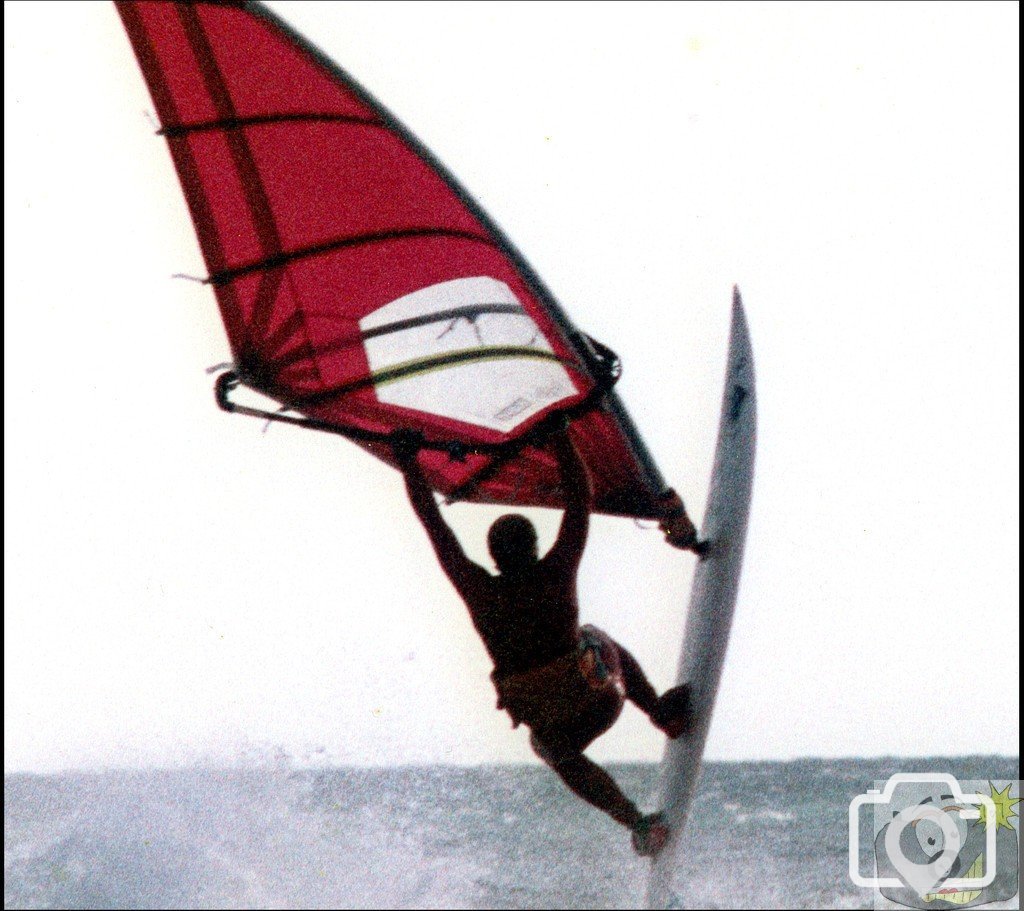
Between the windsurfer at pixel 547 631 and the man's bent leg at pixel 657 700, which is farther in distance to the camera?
the man's bent leg at pixel 657 700

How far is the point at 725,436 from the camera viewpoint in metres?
A: 5.09

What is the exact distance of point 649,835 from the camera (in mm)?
4531

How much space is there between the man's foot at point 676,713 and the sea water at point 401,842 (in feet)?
24.2

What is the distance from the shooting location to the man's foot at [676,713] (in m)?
4.60

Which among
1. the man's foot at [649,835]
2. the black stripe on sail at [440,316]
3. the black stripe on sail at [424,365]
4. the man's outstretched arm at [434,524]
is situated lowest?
the man's foot at [649,835]

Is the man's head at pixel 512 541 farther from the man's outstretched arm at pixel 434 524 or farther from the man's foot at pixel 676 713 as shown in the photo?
the man's foot at pixel 676 713

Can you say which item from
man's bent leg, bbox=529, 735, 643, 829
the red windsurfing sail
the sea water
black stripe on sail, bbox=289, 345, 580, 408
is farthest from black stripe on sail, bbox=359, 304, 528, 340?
the sea water

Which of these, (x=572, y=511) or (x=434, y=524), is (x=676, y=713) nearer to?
(x=572, y=511)

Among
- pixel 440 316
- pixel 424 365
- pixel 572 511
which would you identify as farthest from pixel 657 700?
pixel 440 316

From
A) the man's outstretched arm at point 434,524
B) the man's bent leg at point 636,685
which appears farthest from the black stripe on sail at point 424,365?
the man's bent leg at point 636,685

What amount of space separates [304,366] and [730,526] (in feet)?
5.93

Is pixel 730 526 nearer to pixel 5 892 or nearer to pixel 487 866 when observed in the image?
pixel 487 866

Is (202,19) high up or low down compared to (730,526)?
up

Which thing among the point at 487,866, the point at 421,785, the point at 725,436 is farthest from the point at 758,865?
the point at 725,436
